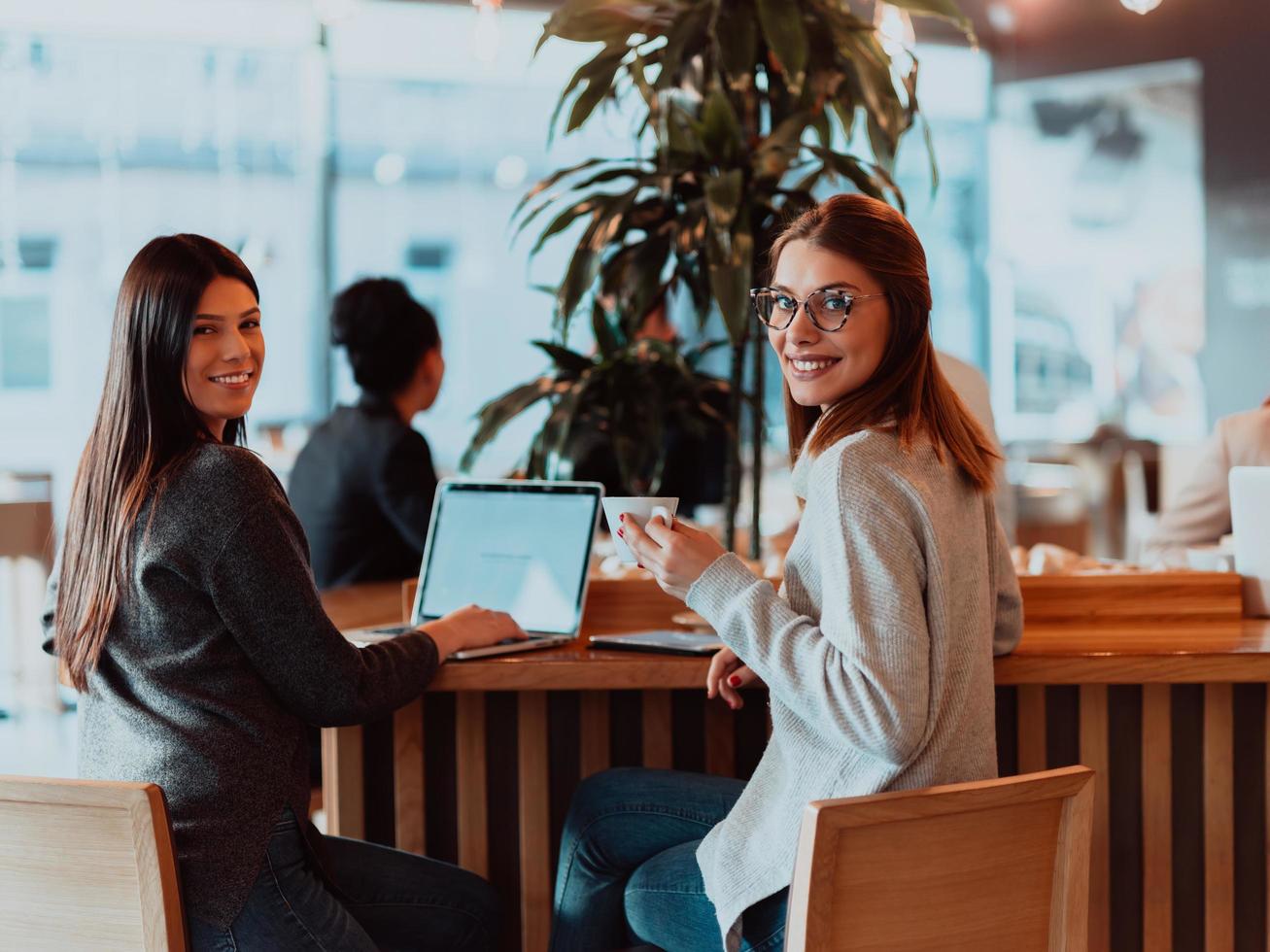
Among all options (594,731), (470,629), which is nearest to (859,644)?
(470,629)

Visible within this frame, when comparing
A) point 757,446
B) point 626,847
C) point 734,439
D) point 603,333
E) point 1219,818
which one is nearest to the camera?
point 626,847

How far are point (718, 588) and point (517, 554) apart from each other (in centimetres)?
66

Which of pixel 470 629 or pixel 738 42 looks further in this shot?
pixel 738 42

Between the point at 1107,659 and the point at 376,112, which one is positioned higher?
the point at 376,112

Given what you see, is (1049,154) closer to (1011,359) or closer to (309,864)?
(1011,359)

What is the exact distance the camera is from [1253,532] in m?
2.14

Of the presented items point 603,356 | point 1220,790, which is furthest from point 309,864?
point 603,356

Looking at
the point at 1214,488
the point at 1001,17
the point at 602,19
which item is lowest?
the point at 1214,488

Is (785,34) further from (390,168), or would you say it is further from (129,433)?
(390,168)

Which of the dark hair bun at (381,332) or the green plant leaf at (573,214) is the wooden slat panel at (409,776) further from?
the dark hair bun at (381,332)

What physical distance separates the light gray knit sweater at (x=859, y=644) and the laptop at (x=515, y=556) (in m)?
0.56

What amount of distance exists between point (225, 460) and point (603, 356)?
60.4 inches

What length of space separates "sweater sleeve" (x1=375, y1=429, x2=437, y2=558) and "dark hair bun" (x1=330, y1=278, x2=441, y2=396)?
0.59 ft

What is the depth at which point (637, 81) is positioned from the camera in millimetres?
2662
